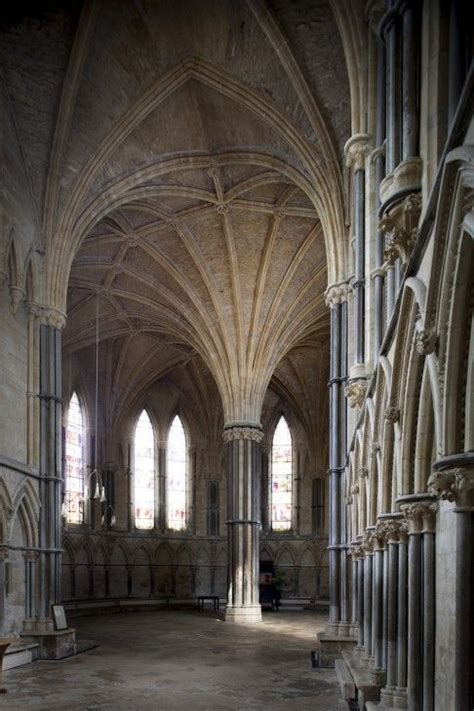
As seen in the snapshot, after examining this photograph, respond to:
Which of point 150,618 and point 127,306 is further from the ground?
point 127,306

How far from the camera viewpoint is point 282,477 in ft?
124

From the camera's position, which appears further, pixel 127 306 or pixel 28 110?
pixel 127 306

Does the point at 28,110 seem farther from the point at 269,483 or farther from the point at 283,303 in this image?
the point at 269,483

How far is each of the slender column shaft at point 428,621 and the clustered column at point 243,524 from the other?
68.1 ft

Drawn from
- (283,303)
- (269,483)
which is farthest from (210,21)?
(269,483)

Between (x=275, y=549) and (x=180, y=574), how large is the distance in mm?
4830

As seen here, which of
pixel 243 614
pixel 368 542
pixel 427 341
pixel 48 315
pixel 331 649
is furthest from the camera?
pixel 243 614

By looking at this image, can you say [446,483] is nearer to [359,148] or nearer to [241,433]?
[359,148]

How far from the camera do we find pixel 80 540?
106 ft

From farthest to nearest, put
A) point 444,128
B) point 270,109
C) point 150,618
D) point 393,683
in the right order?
point 150,618
point 270,109
point 393,683
point 444,128

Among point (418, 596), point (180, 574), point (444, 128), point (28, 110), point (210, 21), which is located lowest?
point (180, 574)

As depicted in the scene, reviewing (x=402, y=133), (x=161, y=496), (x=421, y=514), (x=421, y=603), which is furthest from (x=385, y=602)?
(x=161, y=496)

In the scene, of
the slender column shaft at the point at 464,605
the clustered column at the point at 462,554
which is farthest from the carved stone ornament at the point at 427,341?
the slender column shaft at the point at 464,605

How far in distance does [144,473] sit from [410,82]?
30.9 metres
